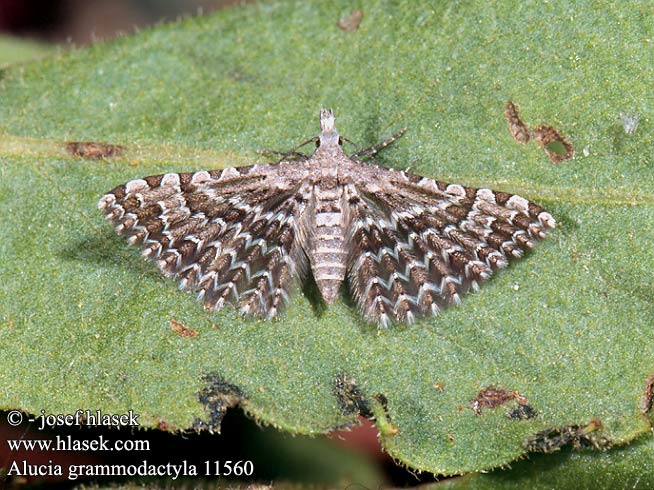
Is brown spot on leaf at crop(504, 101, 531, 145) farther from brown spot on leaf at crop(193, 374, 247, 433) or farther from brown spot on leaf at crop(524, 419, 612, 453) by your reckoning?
brown spot on leaf at crop(193, 374, 247, 433)

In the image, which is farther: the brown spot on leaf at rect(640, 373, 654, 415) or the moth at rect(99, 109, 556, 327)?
the moth at rect(99, 109, 556, 327)

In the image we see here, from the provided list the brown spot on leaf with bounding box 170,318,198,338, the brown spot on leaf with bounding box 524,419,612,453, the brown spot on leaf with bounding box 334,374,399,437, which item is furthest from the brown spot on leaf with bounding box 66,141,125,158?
the brown spot on leaf with bounding box 524,419,612,453

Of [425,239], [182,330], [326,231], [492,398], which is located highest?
[326,231]

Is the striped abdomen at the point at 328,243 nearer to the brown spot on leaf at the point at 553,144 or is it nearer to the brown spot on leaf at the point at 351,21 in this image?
the brown spot on leaf at the point at 351,21

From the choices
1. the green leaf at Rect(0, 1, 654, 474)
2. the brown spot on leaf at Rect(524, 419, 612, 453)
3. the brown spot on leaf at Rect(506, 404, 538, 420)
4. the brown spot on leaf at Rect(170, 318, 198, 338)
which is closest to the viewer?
the brown spot on leaf at Rect(524, 419, 612, 453)

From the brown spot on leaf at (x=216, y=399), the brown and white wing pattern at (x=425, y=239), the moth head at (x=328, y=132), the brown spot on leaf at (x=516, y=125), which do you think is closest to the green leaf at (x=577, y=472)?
the brown and white wing pattern at (x=425, y=239)

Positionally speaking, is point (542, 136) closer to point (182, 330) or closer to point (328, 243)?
point (328, 243)

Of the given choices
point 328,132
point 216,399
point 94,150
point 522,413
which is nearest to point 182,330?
point 216,399
